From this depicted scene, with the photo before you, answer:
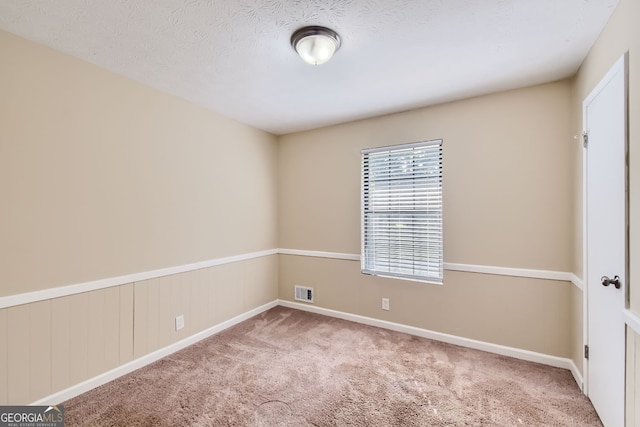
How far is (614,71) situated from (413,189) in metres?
1.75

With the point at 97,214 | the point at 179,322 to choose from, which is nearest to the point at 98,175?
the point at 97,214

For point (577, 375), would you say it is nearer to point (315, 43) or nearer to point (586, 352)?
point (586, 352)

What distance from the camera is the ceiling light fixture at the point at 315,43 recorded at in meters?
1.75

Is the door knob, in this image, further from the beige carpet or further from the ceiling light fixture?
the ceiling light fixture

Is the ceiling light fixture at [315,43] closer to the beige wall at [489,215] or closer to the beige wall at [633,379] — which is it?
the beige wall at [489,215]

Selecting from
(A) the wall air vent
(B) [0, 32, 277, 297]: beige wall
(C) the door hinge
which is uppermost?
(B) [0, 32, 277, 297]: beige wall

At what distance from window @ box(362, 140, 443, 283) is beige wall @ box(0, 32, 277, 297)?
1.72 meters

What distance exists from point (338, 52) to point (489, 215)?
2.05 metres

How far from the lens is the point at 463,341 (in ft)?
9.34

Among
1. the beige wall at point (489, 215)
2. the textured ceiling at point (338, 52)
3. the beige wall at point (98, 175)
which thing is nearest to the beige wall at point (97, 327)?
the beige wall at point (98, 175)

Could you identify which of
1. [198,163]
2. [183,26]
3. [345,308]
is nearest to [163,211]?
[198,163]

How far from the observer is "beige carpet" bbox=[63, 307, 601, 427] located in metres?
1.87

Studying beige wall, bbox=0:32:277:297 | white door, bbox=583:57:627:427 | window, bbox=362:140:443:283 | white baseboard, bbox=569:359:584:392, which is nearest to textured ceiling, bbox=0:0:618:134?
beige wall, bbox=0:32:277:297

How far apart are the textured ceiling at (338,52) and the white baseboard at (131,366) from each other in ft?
8.04
